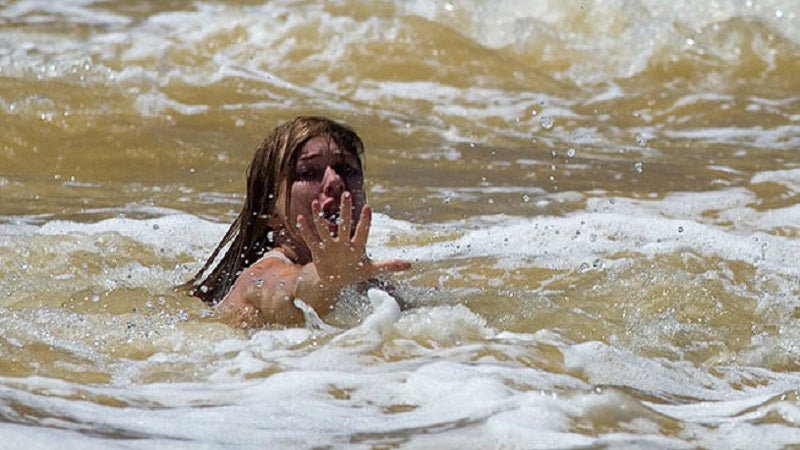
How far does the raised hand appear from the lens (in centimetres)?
477

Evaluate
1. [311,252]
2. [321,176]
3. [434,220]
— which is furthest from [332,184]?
[434,220]

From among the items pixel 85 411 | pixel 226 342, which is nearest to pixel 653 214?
pixel 226 342

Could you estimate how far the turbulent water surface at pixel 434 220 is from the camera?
14.0 feet

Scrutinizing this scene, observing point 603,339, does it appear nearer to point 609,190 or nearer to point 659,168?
point 609,190

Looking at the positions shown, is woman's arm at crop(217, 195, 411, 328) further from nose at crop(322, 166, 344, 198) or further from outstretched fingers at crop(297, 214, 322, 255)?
nose at crop(322, 166, 344, 198)

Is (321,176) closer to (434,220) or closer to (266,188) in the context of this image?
(266,188)

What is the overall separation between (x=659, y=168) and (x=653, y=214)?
52.2 inches

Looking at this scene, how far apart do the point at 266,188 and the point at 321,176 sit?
0.30 meters

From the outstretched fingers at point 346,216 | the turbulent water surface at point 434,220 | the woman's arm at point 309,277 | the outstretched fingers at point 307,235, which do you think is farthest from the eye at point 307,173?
the outstretched fingers at point 346,216

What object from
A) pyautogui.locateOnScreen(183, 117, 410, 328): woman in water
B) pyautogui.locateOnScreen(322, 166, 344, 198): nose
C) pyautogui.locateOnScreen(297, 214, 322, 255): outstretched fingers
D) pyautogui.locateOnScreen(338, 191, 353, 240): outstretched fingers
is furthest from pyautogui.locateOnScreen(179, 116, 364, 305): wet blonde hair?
pyautogui.locateOnScreen(338, 191, 353, 240): outstretched fingers

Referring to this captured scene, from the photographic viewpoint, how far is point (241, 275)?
560 centimetres

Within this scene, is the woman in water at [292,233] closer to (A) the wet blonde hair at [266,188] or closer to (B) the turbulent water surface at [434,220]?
(A) the wet blonde hair at [266,188]

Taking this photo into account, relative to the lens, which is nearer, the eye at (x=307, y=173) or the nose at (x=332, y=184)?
the nose at (x=332, y=184)

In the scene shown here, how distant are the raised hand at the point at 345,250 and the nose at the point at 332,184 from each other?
0.44 m
